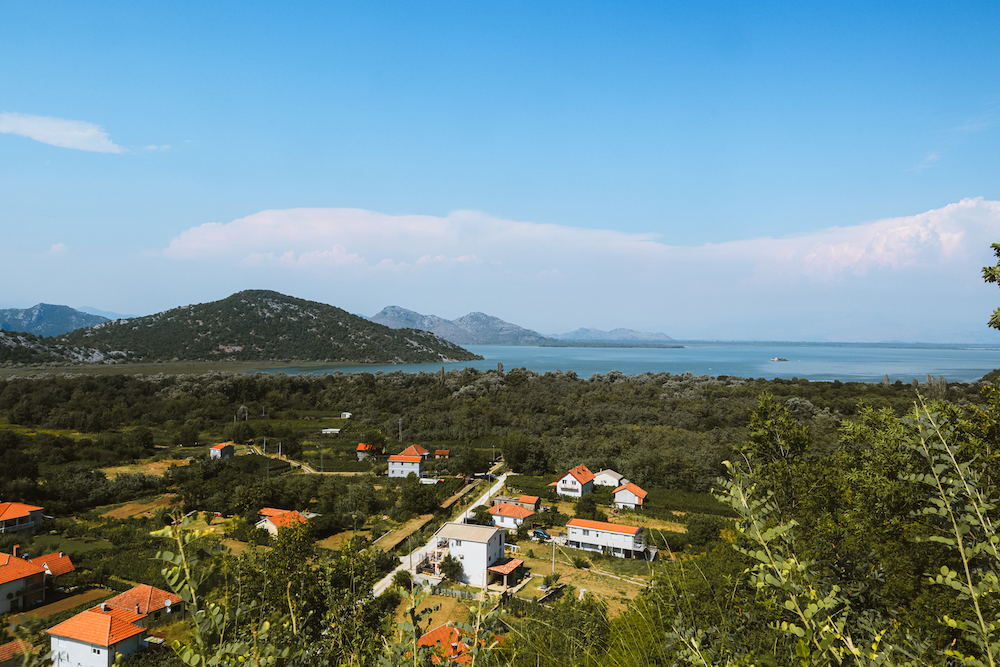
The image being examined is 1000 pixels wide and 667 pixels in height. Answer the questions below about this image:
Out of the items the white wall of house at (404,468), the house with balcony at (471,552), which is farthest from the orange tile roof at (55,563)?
the white wall of house at (404,468)

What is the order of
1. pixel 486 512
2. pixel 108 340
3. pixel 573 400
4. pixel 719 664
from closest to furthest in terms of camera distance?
pixel 719 664 → pixel 486 512 → pixel 573 400 → pixel 108 340

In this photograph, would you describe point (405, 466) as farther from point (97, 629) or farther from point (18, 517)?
point (97, 629)

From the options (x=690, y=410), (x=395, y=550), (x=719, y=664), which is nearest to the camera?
(x=719, y=664)

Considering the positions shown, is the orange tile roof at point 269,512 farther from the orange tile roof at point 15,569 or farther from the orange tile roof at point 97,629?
the orange tile roof at point 97,629

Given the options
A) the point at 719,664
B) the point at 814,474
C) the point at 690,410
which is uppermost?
the point at 719,664

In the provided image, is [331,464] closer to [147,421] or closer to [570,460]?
[570,460]

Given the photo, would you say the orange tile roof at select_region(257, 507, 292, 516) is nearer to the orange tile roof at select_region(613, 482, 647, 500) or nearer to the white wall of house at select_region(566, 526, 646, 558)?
the white wall of house at select_region(566, 526, 646, 558)

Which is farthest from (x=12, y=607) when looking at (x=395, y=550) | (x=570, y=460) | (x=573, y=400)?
(x=573, y=400)
